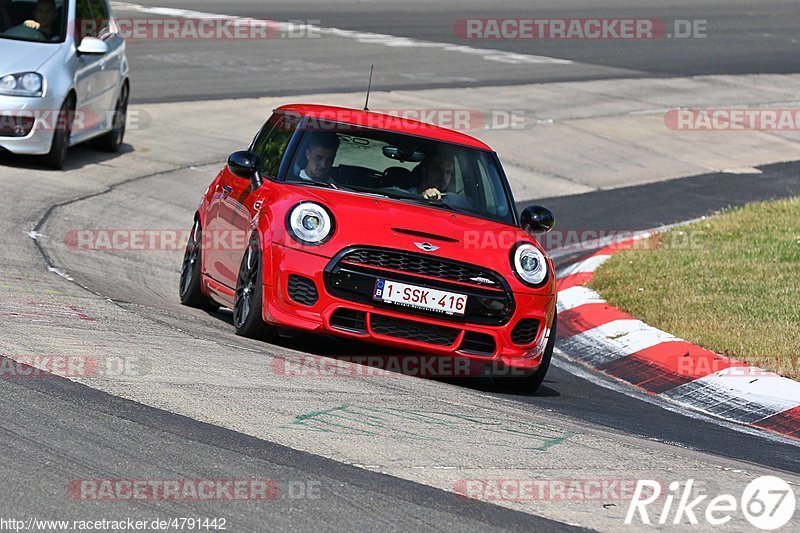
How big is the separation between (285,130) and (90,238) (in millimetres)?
3043

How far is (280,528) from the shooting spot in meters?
4.59

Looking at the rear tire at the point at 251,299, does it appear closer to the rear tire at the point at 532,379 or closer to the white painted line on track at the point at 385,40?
the rear tire at the point at 532,379

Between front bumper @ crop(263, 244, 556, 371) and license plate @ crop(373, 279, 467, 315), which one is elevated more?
license plate @ crop(373, 279, 467, 315)

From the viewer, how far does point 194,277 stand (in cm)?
962

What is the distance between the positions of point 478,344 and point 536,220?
1242 mm

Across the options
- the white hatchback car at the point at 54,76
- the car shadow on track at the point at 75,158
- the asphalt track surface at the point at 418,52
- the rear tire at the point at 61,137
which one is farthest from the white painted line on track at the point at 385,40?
the rear tire at the point at 61,137

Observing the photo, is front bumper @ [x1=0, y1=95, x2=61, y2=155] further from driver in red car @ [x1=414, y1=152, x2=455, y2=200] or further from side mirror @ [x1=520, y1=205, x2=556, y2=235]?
side mirror @ [x1=520, y1=205, x2=556, y2=235]

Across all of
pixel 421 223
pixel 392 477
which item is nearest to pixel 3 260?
pixel 421 223

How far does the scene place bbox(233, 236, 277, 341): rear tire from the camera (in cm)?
795

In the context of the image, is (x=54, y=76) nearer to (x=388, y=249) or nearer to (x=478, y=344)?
(x=388, y=249)

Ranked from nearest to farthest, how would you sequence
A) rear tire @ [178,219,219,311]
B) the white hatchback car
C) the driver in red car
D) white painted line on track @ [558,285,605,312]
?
the driver in red car < rear tire @ [178,219,219,311] < white painted line on track @ [558,285,605,312] < the white hatchback car

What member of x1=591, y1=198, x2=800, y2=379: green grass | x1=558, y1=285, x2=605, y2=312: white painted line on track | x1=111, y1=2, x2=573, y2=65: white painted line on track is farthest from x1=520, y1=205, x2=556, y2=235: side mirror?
x1=111, y1=2, x2=573, y2=65: white painted line on track

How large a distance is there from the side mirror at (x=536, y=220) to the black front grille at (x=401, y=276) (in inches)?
43.8

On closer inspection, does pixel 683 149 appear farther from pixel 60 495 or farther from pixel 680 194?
pixel 60 495
